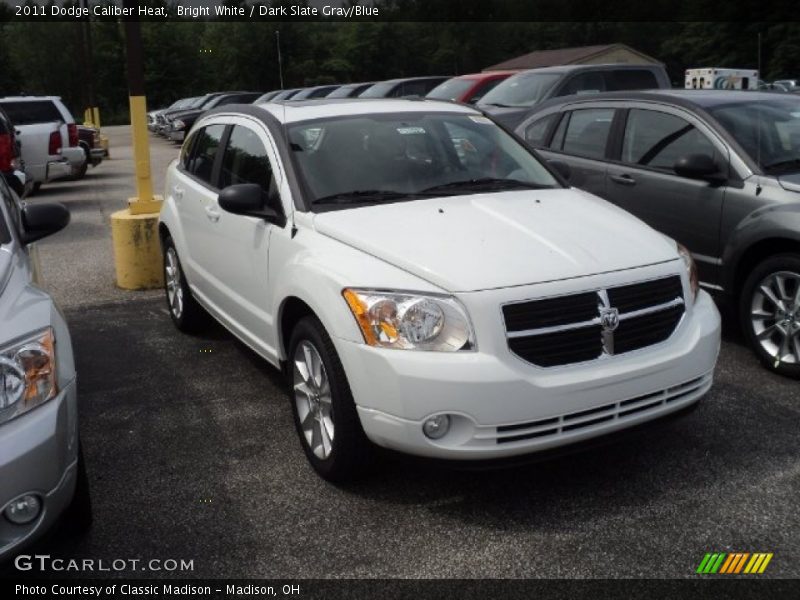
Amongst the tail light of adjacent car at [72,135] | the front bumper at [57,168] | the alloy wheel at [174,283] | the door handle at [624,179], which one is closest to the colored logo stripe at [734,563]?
the door handle at [624,179]

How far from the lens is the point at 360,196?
4.35 m

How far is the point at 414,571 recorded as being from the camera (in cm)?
319

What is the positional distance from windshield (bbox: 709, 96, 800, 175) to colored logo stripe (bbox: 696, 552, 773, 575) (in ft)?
9.72

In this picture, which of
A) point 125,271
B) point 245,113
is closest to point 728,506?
point 245,113

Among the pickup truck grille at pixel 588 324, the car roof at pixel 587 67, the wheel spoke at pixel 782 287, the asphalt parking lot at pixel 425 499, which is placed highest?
the car roof at pixel 587 67

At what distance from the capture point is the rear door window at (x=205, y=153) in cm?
556

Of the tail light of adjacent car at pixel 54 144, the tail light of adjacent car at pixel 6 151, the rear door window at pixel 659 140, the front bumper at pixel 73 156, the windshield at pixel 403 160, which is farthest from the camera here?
the front bumper at pixel 73 156

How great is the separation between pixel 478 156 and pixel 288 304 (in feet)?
4.78

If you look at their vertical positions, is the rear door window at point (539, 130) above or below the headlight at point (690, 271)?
above

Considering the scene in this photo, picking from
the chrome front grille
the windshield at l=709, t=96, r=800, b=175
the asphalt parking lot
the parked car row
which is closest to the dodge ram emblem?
the chrome front grille

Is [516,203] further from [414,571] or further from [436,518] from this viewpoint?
[414,571]

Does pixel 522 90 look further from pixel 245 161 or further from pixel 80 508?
pixel 80 508

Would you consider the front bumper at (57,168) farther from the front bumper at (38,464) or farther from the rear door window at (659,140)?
the front bumper at (38,464)

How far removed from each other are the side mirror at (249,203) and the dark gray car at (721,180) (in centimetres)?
183
